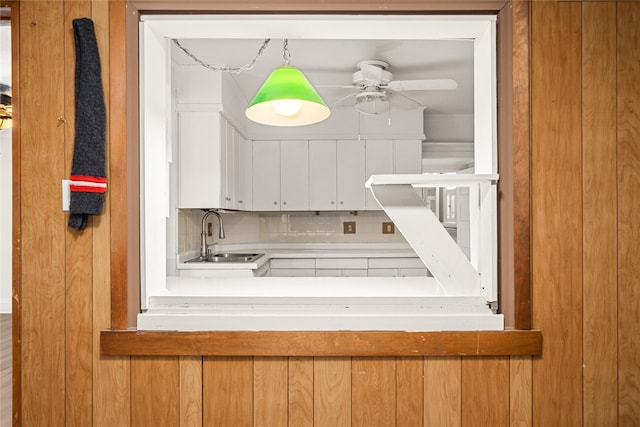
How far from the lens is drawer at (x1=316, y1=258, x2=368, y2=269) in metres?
4.64

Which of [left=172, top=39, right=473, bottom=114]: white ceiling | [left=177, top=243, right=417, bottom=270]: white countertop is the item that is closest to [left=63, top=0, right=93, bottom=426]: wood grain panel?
[left=172, top=39, right=473, bottom=114]: white ceiling

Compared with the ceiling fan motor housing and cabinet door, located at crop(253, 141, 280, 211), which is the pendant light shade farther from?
cabinet door, located at crop(253, 141, 280, 211)

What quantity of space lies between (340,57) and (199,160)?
1343 mm

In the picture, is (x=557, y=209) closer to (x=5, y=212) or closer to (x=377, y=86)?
(x=377, y=86)

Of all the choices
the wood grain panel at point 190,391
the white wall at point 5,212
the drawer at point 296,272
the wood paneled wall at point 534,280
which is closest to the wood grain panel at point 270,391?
the wood paneled wall at point 534,280

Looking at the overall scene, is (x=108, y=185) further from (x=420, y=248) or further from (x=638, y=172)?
(x=638, y=172)

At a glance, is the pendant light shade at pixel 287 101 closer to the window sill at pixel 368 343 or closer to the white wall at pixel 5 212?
the window sill at pixel 368 343

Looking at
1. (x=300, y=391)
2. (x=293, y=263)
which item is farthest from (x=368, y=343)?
(x=293, y=263)

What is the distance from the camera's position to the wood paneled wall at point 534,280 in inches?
54.2

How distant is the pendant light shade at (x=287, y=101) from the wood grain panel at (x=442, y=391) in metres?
1.23

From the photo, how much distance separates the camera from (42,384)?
1396mm

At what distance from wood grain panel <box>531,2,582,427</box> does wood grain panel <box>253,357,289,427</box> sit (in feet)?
2.60

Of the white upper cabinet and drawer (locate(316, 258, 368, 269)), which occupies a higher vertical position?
the white upper cabinet

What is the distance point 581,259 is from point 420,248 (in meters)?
0.50
